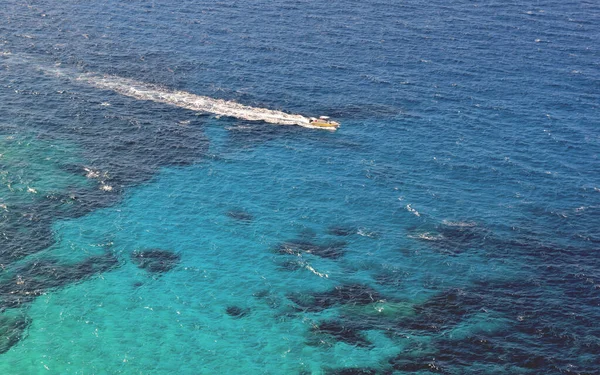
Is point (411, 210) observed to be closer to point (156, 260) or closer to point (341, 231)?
point (341, 231)

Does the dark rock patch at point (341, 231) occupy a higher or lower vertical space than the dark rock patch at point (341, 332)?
higher

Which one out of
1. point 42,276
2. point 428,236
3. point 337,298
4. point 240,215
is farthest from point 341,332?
point 42,276

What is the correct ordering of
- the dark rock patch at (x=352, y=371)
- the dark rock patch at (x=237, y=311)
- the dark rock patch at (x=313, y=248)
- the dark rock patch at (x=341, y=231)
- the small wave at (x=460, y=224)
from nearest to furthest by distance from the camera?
the dark rock patch at (x=352, y=371)
the dark rock patch at (x=237, y=311)
the dark rock patch at (x=313, y=248)
the dark rock patch at (x=341, y=231)
the small wave at (x=460, y=224)

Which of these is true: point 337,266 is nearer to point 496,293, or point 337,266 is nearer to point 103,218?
point 496,293

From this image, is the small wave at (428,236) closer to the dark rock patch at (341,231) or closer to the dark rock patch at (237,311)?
the dark rock patch at (341,231)

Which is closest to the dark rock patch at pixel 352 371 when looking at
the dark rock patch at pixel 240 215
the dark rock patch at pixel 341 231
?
the dark rock patch at pixel 341 231

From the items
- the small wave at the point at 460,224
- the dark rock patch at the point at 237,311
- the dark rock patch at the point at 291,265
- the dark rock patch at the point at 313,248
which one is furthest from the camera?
the small wave at the point at 460,224

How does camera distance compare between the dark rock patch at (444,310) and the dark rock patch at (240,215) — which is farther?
the dark rock patch at (240,215)

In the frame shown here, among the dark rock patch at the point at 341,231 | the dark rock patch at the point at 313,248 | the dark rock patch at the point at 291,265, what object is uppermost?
the dark rock patch at the point at 341,231
